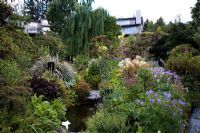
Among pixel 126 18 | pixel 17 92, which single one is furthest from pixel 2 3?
pixel 126 18

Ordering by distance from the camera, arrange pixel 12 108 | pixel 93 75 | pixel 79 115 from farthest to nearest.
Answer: pixel 93 75 < pixel 79 115 < pixel 12 108

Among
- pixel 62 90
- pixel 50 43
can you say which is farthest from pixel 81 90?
pixel 50 43

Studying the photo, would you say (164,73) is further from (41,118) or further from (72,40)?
(72,40)

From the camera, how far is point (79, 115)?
1104cm

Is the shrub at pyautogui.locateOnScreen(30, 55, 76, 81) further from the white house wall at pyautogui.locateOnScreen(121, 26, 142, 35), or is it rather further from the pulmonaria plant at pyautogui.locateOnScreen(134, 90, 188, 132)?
the white house wall at pyautogui.locateOnScreen(121, 26, 142, 35)

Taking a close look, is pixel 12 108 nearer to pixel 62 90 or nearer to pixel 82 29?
pixel 62 90

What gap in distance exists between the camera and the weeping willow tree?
29766 mm

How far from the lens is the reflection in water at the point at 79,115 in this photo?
9.48m

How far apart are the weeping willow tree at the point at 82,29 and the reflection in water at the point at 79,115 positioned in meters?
16.8

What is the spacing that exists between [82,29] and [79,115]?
19.3 meters

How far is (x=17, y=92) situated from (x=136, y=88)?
10.0 feet

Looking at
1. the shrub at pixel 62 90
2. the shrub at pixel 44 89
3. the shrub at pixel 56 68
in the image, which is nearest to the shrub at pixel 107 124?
the shrub at pixel 44 89

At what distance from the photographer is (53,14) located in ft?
124

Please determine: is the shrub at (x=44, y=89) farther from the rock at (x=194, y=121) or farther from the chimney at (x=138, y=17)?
the chimney at (x=138, y=17)
